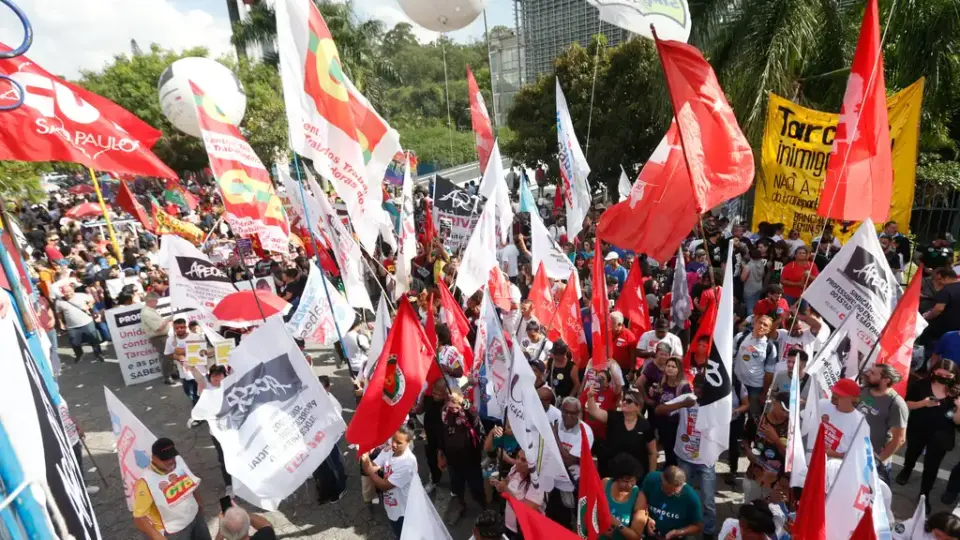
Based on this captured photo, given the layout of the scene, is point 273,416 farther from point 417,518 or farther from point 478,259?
point 478,259

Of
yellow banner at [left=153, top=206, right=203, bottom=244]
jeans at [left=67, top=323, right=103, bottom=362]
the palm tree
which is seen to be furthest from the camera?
the palm tree

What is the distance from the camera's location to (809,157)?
345 inches

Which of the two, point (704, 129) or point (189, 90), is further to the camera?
point (189, 90)

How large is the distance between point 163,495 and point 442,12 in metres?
6.20

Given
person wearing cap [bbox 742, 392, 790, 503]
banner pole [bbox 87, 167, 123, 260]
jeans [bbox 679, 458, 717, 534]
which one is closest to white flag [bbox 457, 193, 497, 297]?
jeans [bbox 679, 458, 717, 534]

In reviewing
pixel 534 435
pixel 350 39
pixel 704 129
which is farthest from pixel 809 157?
pixel 350 39

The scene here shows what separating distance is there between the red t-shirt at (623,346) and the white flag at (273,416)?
10.9 feet

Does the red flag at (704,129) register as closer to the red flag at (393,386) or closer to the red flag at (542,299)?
the red flag at (542,299)

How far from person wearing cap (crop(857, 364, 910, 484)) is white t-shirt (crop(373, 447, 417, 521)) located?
372 cm

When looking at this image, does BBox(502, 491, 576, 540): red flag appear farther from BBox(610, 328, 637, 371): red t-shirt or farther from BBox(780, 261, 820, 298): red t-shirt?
BBox(780, 261, 820, 298): red t-shirt

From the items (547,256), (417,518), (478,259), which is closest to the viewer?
(417,518)

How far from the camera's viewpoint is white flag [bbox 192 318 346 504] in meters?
4.57

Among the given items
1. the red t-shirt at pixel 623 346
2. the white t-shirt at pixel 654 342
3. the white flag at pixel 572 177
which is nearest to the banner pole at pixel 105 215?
the white flag at pixel 572 177

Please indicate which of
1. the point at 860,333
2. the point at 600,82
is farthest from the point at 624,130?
the point at 860,333
